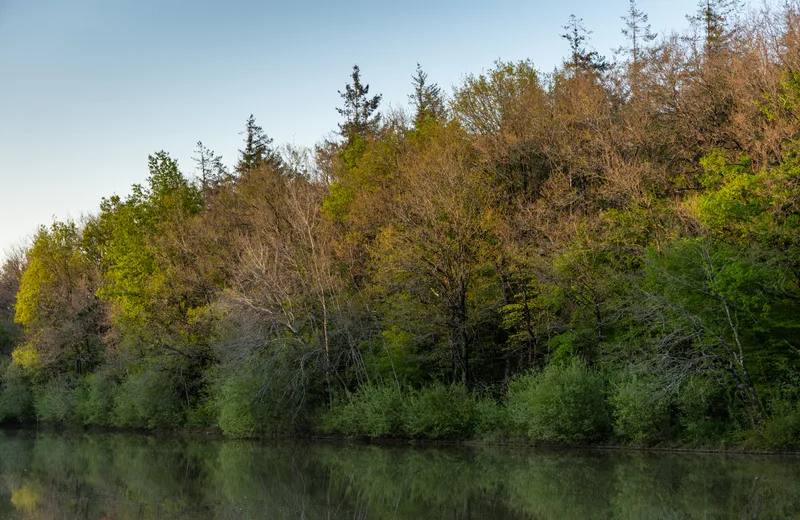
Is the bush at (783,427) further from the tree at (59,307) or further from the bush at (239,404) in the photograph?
the tree at (59,307)

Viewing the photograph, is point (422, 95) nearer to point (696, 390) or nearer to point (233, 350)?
point (233, 350)

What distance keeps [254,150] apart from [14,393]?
26.1 m

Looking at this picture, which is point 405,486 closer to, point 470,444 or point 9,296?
point 470,444

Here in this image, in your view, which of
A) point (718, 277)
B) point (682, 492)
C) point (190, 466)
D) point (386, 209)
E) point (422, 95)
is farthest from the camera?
point (422, 95)

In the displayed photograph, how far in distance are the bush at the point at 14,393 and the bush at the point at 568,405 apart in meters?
39.2

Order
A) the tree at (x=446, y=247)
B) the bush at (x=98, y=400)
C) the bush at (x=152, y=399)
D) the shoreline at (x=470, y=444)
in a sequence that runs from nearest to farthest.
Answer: the shoreline at (x=470, y=444) < the tree at (x=446, y=247) < the bush at (x=152, y=399) < the bush at (x=98, y=400)

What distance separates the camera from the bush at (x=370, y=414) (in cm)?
3194

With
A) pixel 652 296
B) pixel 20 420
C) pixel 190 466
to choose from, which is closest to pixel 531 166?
pixel 652 296

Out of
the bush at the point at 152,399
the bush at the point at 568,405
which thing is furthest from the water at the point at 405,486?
the bush at the point at 152,399

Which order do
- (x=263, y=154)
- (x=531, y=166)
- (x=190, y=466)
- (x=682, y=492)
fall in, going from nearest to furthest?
1. (x=682, y=492)
2. (x=190, y=466)
3. (x=531, y=166)
4. (x=263, y=154)

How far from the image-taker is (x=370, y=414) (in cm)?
3212

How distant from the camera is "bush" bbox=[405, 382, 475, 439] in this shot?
30750 mm

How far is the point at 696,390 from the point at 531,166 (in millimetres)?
13712

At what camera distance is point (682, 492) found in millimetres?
17016
